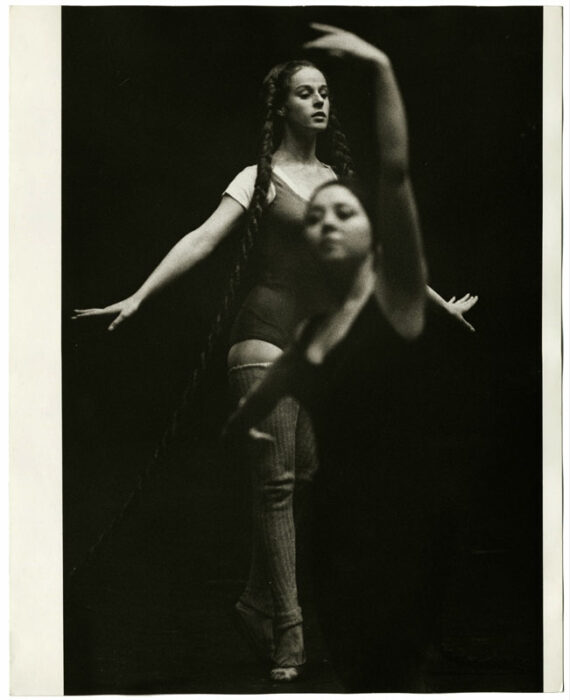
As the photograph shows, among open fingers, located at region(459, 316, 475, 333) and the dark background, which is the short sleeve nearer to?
the dark background

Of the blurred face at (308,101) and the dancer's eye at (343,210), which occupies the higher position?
the blurred face at (308,101)

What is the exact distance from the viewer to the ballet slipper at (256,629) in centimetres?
304

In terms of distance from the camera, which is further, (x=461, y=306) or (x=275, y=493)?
(x=461, y=306)

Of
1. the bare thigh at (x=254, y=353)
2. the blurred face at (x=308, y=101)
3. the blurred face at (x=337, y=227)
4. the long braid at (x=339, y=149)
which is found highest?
the blurred face at (x=308, y=101)

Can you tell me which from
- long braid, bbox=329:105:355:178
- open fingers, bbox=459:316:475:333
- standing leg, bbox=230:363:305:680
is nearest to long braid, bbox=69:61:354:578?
long braid, bbox=329:105:355:178

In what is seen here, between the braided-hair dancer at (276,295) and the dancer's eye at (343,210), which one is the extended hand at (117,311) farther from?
the dancer's eye at (343,210)

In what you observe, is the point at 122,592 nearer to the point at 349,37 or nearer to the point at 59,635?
the point at 59,635

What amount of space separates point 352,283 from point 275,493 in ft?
2.76

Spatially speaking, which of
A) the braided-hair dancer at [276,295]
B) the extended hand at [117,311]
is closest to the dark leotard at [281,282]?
the braided-hair dancer at [276,295]

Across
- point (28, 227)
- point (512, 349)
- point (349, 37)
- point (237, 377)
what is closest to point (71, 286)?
point (28, 227)

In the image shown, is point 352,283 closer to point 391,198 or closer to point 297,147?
point 391,198

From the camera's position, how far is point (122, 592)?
3062 mm

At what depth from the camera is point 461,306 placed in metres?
3.15

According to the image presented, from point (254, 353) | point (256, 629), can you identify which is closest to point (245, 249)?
point (254, 353)
